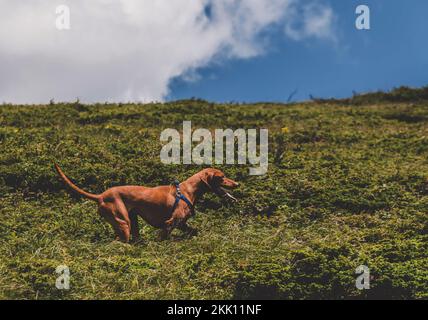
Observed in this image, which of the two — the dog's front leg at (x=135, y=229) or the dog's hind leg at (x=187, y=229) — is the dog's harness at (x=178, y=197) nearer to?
the dog's hind leg at (x=187, y=229)

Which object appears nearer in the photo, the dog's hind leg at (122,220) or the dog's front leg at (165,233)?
the dog's hind leg at (122,220)

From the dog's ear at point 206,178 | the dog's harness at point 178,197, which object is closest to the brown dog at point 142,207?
the dog's harness at point 178,197

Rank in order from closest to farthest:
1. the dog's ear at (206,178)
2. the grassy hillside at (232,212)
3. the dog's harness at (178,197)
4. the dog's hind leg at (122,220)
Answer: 1. the grassy hillside at (232,212)
2. the dog's hind leg at (122,220)
3. the dog's harness at (178,197)
4. the dog's ear at (206,178)

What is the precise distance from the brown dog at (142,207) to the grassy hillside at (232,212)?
1.10ft

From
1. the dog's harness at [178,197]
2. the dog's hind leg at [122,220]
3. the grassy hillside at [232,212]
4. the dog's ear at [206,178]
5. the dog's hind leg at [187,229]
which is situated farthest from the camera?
the dog's ear at [206,178]

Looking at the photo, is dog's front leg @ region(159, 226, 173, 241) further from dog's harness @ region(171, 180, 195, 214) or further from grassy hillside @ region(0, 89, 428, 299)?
dog's harness @ region(171, 180, 195, 214)

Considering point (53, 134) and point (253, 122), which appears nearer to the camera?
point (53, 134)

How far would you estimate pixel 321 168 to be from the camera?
15.4 metres

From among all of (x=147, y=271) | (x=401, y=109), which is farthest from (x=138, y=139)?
(x=401, y=109)

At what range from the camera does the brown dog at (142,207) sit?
10.7 meters

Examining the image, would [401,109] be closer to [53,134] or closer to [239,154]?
[239,154]

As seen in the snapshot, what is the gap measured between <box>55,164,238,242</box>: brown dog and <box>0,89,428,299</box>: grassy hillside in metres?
0.33

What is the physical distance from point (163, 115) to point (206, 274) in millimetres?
11199

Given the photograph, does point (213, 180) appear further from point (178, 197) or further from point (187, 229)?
point (187, 229)
